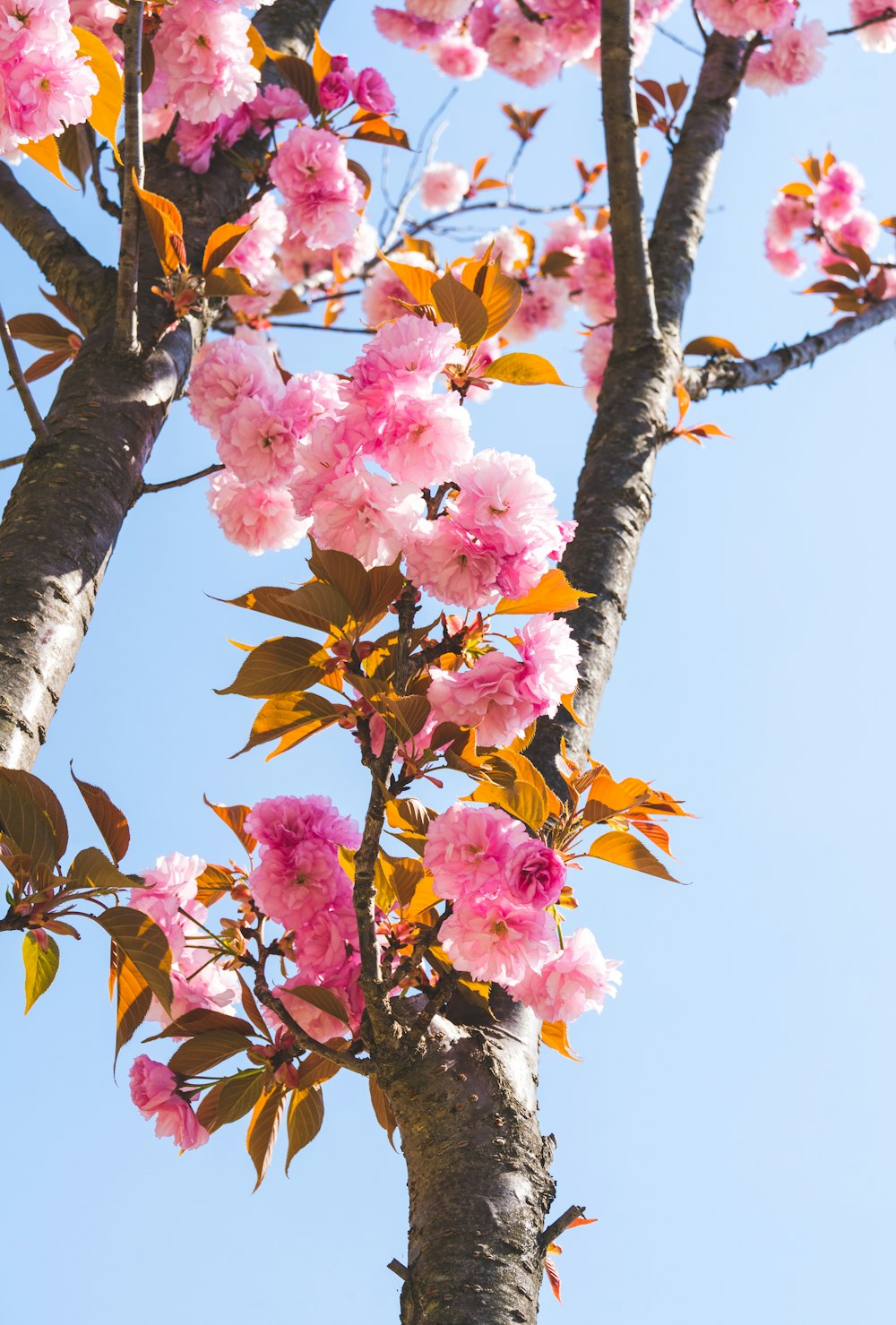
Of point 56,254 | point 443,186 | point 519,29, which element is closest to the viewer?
point 56,254

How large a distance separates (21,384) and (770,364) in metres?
1.64

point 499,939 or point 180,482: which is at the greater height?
point 180,482

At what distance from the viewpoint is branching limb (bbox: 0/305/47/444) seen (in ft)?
3.92

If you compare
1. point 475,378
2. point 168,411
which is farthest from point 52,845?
point 168,411

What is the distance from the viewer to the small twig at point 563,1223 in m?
0.95

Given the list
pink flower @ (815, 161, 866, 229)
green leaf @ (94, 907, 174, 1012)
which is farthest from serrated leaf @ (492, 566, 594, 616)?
pink flower @ (815, 161, 866, 229)

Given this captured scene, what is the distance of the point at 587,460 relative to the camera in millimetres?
1691

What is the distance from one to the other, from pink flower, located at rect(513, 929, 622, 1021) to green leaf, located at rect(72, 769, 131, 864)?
426 mm

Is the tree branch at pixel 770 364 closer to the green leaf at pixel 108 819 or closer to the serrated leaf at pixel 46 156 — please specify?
the serrated leaf at pixel 46 156

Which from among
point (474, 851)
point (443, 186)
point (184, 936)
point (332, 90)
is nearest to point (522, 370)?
point (474, 851)

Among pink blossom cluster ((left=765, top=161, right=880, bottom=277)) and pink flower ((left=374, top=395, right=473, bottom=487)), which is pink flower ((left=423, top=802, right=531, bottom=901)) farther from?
pink blossom cluster ((left=765, top=161, right=880, bottom=277))

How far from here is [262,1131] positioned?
1173 millimetres

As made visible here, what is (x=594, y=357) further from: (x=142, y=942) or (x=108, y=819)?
(x=142, y=942)

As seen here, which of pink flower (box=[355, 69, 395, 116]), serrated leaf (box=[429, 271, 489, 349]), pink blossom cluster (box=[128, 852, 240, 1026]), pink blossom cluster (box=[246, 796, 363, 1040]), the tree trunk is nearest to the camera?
the tree trunk
